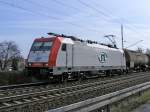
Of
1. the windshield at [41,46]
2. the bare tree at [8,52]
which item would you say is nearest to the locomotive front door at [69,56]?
the windshield at [41,46]

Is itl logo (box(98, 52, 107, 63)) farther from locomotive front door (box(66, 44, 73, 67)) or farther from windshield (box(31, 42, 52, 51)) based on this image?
windshield (box(31, 42, 52, 51))

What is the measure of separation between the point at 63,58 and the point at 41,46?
6.34ft

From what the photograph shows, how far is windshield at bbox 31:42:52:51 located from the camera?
74.7ft

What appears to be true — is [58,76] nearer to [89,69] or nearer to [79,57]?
[79,57]

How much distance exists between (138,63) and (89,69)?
911 inches

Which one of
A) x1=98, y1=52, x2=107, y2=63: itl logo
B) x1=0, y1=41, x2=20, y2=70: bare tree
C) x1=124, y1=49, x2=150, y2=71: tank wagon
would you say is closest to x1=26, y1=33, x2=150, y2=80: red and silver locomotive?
x1=98, y1=52, x2=107, y2=63: itl logo

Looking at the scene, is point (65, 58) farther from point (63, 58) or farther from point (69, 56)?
point (69, 56)

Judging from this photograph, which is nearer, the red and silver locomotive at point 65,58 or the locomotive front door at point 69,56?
the red and silver locomotive at point 65,58

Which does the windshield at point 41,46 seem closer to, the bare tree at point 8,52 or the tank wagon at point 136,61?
the tank wagon at point 136,61

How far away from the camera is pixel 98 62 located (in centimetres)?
2959

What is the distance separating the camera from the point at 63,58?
901 inches

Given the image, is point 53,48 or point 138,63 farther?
point 138,63

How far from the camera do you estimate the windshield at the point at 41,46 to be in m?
22.8

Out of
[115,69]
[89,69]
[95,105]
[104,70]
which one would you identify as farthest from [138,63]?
[95,105]
